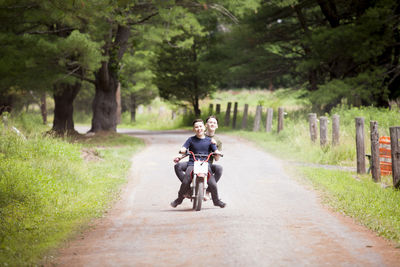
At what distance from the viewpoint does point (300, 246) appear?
6824mm

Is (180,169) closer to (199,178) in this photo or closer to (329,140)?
(199,178)

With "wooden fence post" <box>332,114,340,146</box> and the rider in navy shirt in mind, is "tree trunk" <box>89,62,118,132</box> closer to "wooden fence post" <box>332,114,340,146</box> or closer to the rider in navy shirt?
"wooden fence post" <box>332,114,340,146</box>

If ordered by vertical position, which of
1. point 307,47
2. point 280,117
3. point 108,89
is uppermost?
point 307,47

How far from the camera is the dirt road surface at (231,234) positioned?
6.30 metres

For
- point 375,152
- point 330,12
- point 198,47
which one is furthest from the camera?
point 198,47

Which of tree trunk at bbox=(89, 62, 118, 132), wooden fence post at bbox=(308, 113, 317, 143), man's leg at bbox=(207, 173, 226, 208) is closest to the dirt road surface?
man's leg at bbox=(207, 173, 226, 208)

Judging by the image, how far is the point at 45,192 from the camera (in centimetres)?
1033

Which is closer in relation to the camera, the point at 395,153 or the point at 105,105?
the point at 395,153

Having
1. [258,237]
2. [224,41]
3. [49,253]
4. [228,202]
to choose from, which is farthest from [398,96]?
[49,253]

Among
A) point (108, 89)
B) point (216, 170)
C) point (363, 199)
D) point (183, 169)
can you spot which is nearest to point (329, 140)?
point (363, 199)

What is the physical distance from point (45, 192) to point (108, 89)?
16961 mm

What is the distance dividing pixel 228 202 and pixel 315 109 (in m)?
17.7

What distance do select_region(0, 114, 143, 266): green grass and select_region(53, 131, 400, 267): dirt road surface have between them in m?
0.41

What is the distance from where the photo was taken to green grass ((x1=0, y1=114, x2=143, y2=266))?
740 centimetres
